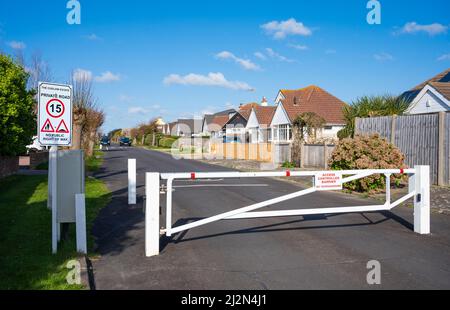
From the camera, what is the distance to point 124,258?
6.38 m

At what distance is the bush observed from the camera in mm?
14102

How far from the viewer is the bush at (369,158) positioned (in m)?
14.1

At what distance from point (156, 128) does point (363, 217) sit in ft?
295

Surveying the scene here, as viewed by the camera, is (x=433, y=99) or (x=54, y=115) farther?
(x=433, y=99)

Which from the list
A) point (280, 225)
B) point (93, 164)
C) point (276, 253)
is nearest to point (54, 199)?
point (276, 253)

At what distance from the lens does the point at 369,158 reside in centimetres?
1441

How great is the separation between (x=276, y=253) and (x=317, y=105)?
115ft

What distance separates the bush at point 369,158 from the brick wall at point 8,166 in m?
12.5

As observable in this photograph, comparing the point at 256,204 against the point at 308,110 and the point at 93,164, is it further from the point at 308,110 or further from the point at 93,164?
the point at 308,110

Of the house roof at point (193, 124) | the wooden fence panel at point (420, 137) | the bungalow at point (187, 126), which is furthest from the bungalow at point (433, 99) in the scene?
the bungalow at point (187, 126)

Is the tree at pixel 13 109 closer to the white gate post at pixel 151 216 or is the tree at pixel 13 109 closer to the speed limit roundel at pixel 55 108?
the speed limit roundel at pixel 55 108

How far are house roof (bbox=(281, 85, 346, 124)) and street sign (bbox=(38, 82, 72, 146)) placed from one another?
31.0 m

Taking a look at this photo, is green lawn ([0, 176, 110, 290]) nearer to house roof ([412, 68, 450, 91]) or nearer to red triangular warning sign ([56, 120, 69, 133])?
red triangular warning sign ([56, 120, 69, 133])

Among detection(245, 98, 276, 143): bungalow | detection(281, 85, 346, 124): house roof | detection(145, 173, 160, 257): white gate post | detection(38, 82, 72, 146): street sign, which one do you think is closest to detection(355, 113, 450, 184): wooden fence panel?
detection(145, 173, 160, 257): white gate post
